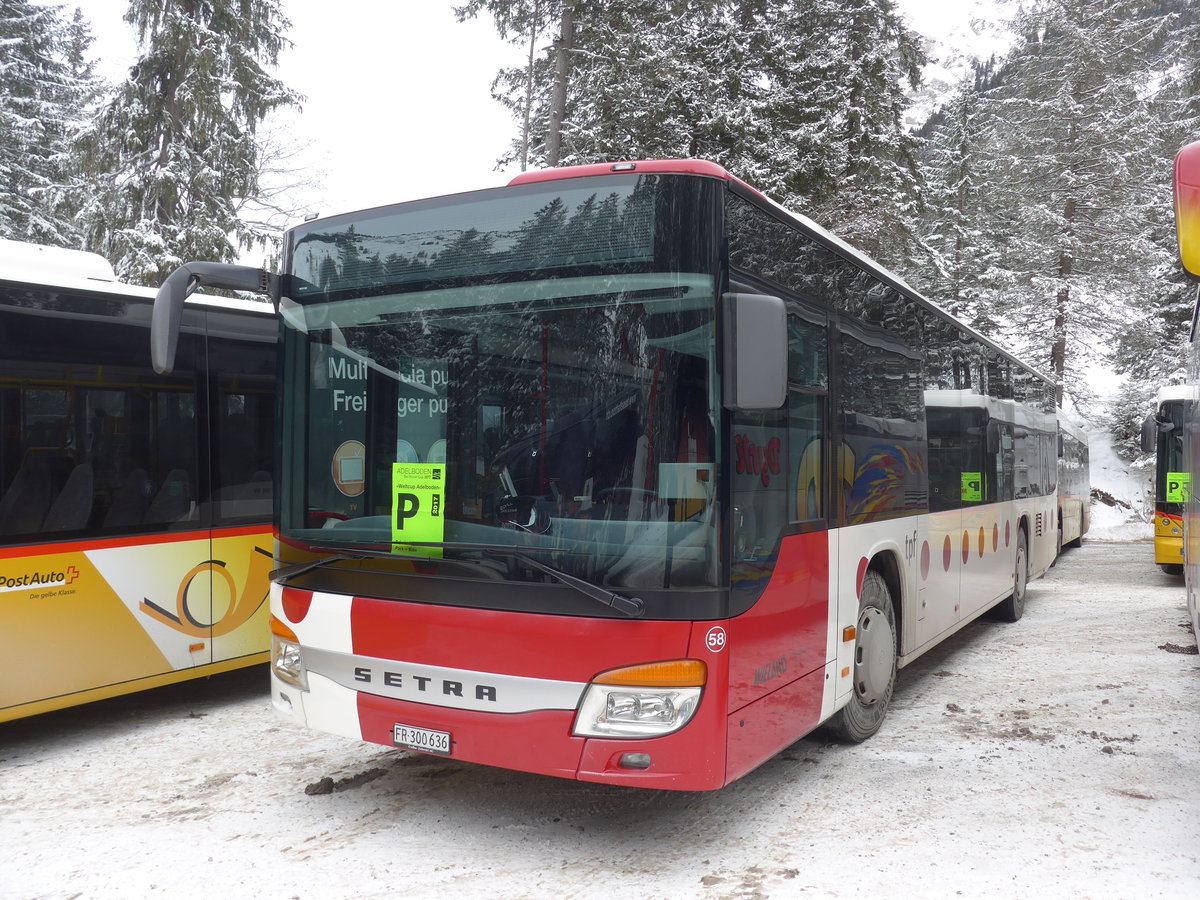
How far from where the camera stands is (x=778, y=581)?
14.2ft

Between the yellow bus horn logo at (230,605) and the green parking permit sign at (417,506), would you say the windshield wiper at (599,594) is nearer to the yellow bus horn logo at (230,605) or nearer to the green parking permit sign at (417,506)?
the green parking permit sign at (417,506)

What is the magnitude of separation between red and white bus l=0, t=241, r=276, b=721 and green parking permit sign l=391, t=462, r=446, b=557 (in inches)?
107

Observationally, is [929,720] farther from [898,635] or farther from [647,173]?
[647,173]

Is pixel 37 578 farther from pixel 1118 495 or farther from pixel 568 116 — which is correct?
pixel 1118 495

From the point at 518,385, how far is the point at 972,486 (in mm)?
5527

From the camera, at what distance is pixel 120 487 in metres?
6.06

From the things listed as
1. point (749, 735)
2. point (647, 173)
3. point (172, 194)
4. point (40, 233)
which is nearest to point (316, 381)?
point (647, 173)

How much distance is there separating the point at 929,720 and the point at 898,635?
713 millimetres

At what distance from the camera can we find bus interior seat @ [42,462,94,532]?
569 centimetres

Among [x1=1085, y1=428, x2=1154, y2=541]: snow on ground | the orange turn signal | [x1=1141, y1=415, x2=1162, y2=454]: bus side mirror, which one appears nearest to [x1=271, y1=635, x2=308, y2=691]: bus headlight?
the orange turn signal

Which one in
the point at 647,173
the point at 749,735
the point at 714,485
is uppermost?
the point at 647,173

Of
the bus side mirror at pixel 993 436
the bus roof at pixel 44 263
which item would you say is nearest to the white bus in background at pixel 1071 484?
the bus side mirror at pixel 993 436

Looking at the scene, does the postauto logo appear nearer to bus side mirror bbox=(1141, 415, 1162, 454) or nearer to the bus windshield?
the bus windshield

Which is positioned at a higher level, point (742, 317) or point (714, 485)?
point (742, 317)
